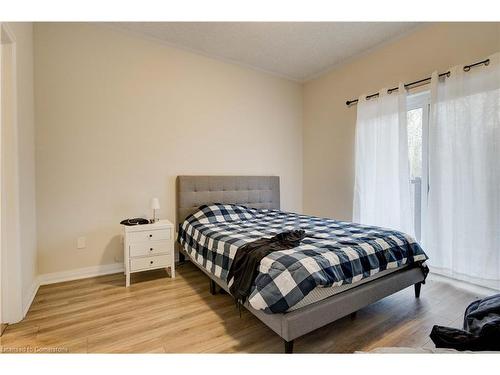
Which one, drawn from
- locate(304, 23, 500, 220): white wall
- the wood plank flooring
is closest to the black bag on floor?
the wood plank flooring

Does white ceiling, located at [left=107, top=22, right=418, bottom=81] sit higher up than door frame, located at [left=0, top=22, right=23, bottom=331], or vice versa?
white ceiling, located at [left=107, top=22, right=418, bottom=81]

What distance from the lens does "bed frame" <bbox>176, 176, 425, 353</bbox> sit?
1.46m

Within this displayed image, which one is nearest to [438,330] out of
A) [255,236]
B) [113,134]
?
[255,236]

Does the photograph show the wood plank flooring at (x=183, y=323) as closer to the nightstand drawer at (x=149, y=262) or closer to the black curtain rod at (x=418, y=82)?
Answer: the nightstand drawer at (x=149, y=262)

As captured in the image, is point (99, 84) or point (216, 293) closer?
point (216, 293)

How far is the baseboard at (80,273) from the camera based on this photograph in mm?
2553

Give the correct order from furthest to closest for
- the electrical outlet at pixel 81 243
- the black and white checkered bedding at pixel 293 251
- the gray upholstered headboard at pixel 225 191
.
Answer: the gray upholstered headboard at pixel 225 191 < the electrical outlet at pixel 81 243 < the black and white checkered bedding at pixel 293 251

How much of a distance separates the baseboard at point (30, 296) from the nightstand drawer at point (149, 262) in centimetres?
81

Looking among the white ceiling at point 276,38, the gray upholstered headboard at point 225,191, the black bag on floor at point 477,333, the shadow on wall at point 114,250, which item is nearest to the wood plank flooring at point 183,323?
the shadow on wall at point 114,250

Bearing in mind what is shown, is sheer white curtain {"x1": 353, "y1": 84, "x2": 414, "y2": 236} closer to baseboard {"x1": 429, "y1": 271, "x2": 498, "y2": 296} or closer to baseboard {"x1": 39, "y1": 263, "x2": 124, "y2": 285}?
baseboard {"x1": 429, "y1": 271, "x2": 498, "y2": 296}

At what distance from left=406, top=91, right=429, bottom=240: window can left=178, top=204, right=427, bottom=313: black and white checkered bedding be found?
980 millimetres
